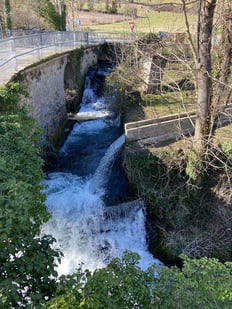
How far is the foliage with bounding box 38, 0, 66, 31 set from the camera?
926 inches

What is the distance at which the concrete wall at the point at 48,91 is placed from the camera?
11180mm

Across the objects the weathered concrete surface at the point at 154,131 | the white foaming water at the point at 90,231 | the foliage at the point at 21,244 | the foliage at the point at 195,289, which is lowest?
the white foaming water at the point at 90,231

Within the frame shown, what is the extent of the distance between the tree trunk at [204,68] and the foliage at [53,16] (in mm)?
19079

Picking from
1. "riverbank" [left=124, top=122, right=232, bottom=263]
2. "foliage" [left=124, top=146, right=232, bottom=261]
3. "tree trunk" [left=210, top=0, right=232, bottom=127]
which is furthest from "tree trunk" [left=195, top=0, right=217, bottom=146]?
"foliage" [left=124, top=146, right=232, bottom=261]

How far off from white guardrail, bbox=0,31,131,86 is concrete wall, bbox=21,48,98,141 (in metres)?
0.43

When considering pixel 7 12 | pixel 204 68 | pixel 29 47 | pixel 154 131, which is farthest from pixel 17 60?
pixel 7 12

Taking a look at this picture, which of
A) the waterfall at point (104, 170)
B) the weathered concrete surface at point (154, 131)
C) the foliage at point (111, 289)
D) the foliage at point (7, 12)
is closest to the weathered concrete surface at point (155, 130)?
the weathered concrete surface at point (154, 131)

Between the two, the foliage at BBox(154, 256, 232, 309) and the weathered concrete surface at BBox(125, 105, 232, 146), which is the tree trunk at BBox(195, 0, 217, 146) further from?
the foliage at BBox(154, 256, 232, 309)

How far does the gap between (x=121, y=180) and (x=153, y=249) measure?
2573 millimetres

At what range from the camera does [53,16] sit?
2403cm

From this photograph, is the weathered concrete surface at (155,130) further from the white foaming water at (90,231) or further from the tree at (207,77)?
the white foaming water at (90,231)

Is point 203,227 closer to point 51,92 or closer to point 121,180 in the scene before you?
point 121,180

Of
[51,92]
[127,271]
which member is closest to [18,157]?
[127,271]

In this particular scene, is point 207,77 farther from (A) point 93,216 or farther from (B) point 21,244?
(B) point 21,244
